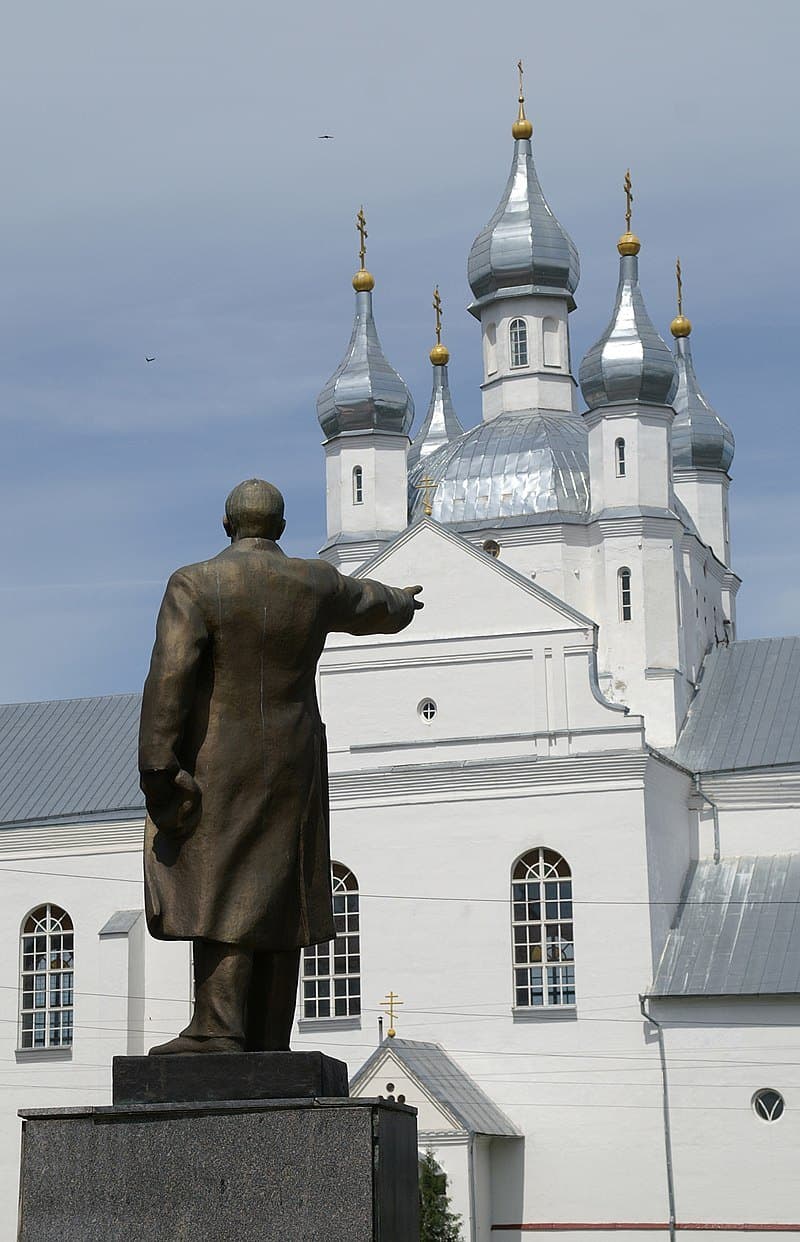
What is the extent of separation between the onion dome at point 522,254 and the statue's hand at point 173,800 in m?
34.3

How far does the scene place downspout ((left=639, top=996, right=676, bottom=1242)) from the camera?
3183cm

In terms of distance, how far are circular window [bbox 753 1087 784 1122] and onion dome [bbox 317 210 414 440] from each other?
46.8 feet

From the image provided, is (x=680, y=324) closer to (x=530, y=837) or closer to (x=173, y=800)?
(x=530, y=837)

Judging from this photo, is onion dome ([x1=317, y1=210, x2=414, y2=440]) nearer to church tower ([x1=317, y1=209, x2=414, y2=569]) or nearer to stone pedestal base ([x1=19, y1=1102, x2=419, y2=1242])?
church tower ([x1=317, y1=209, x2=414, y2=569])

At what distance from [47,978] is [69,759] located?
4887mm

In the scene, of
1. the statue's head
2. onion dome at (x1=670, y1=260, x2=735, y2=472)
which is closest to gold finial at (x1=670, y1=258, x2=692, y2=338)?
onion dome at (x1=670, y1=260, x2=735, y2=472)

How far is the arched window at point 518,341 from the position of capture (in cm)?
4162

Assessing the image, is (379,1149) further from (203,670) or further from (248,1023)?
(203,670)

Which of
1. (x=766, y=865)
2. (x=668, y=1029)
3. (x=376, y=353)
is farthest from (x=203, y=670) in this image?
(x=376, y=353)

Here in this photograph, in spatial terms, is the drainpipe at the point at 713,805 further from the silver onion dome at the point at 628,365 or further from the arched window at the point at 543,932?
the silver onion dome at the point at 628,365

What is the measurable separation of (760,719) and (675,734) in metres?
1.50

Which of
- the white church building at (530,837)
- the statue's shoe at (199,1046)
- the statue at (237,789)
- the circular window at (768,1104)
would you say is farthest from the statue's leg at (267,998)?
the circular window at (768,1104)

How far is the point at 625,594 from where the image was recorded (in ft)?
124

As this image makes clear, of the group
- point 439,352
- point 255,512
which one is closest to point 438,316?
point 439,352
